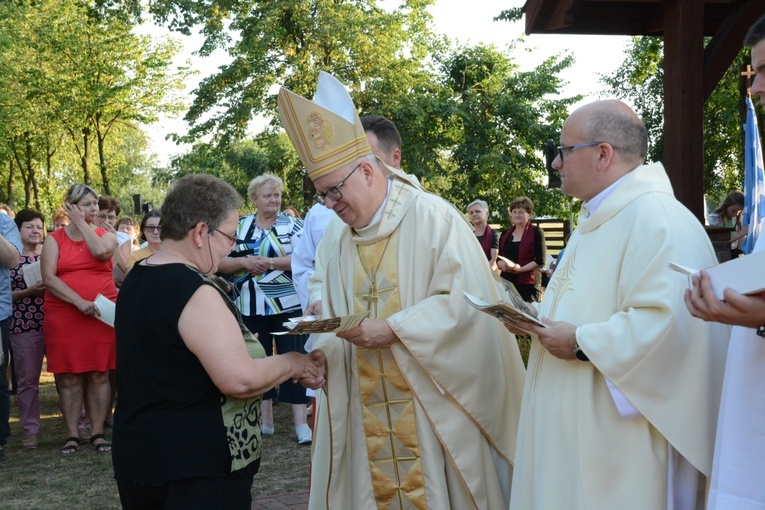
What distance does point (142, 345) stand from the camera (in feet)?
9.59

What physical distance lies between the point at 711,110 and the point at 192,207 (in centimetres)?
1977

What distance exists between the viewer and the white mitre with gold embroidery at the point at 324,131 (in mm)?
3535

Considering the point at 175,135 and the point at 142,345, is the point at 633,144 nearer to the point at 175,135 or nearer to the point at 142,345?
the point at 142,345

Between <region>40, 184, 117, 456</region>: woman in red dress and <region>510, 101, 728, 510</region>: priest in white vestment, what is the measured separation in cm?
472

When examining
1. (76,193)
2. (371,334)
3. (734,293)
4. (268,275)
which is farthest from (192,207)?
(76,193)

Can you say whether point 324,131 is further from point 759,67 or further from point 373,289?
point 759,67

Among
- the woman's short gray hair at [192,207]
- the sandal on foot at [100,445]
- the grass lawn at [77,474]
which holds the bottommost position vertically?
the grass lawn at [77,474]

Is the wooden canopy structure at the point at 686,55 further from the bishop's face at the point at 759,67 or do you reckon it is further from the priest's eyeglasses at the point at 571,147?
the bishop's face at the point at 759,67

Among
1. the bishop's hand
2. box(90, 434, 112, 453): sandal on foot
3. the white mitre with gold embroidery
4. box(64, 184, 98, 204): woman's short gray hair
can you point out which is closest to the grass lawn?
box(90, 434, 112, 453): sandal on foot

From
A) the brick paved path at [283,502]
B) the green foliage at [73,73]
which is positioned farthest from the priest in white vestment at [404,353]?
the green foliage at [73,73]

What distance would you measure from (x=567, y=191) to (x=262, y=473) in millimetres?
3854

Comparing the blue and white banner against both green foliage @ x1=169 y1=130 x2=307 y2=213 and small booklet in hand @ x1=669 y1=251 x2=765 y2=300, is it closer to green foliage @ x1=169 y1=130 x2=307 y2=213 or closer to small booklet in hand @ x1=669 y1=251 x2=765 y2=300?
small booklet in hand @ x1=669 y1=251 x2=765 y2=300

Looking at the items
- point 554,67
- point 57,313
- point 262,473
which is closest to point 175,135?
point 554,67

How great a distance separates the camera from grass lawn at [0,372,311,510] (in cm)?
569
